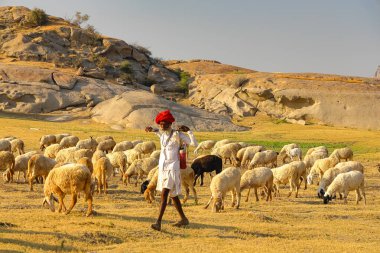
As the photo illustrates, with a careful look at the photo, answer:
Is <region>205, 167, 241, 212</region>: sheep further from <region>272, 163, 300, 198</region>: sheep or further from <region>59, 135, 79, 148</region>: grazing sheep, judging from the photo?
<region>59, 135, 79, 148</region>: grazing sheep

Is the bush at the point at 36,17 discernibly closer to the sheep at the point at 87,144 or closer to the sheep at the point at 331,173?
the sheep at the point at 87,144

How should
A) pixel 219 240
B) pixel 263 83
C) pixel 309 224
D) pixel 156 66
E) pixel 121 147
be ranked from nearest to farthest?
pixel 219 240 → pixel 309 224 → pixel 121 147 → pixel 263 83 → pixel 156 66

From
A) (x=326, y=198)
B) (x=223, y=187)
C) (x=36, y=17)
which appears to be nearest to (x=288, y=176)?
(x=326, y=198)

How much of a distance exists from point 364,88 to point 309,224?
50.4 meters

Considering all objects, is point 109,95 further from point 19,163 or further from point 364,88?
point 19,163

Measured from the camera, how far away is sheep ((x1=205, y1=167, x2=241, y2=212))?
13.8 metres

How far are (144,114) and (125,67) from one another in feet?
57.3

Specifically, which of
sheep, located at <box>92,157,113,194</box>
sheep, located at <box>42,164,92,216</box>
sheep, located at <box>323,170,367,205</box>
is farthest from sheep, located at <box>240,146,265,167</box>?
sheep, located at <box>42,164,92,216</box>

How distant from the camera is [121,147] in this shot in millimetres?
26734

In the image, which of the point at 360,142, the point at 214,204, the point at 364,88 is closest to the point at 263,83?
the point at 364,88

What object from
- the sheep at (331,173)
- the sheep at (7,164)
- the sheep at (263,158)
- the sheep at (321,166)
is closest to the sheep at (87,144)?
the sheep at (7,164)

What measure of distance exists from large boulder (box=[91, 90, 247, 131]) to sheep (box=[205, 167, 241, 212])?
28881 millimetres

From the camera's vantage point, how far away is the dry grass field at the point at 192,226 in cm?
974

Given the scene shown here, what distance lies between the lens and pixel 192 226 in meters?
11.3
